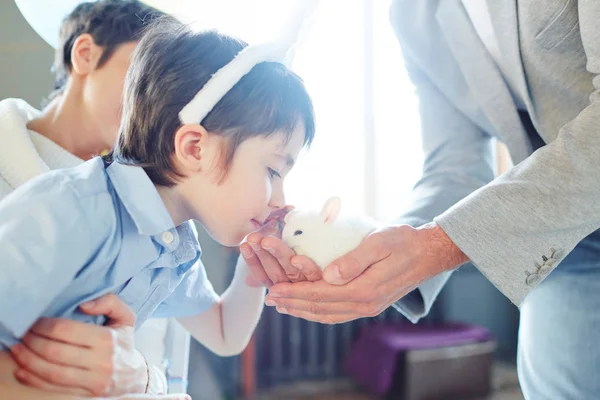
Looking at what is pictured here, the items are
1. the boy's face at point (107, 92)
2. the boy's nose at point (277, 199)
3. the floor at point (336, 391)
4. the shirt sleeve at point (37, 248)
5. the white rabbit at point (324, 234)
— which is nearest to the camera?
the shirt sleeve at point (37, 248)

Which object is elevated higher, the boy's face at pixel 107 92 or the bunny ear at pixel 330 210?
the boy's face at pixel 107 92

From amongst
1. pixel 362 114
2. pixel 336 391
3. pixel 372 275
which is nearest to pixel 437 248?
pixel 372 275

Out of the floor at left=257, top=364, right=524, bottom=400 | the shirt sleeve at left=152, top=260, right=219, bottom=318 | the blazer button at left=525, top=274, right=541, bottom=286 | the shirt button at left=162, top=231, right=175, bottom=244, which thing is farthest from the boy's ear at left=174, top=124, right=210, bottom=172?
the floor at left=257, top=364, right=524, bottom=400

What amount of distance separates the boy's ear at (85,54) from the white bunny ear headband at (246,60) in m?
0.42

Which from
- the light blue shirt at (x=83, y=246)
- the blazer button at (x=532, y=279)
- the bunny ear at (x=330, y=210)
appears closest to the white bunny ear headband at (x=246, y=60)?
the light blue shirt at (x=83, y=246)

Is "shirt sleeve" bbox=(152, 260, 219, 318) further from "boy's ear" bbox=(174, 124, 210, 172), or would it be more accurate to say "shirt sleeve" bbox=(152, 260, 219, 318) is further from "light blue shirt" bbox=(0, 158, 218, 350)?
"boy's ear" bbox=(174, 124, 210, 172)

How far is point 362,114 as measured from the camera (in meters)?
2.82

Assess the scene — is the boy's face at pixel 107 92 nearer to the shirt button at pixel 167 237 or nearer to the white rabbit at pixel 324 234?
the shirt button at pixel 167 237

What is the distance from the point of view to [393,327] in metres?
2.61

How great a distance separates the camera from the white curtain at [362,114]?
272cm

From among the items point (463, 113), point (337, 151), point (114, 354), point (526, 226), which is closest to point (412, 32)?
point (463, 113)

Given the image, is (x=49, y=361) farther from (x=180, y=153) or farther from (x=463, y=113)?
(x=463, y=113)

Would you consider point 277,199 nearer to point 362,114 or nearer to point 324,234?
point 324,234

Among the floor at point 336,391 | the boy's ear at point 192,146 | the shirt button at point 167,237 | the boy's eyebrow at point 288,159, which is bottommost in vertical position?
the floor at point 336,391
